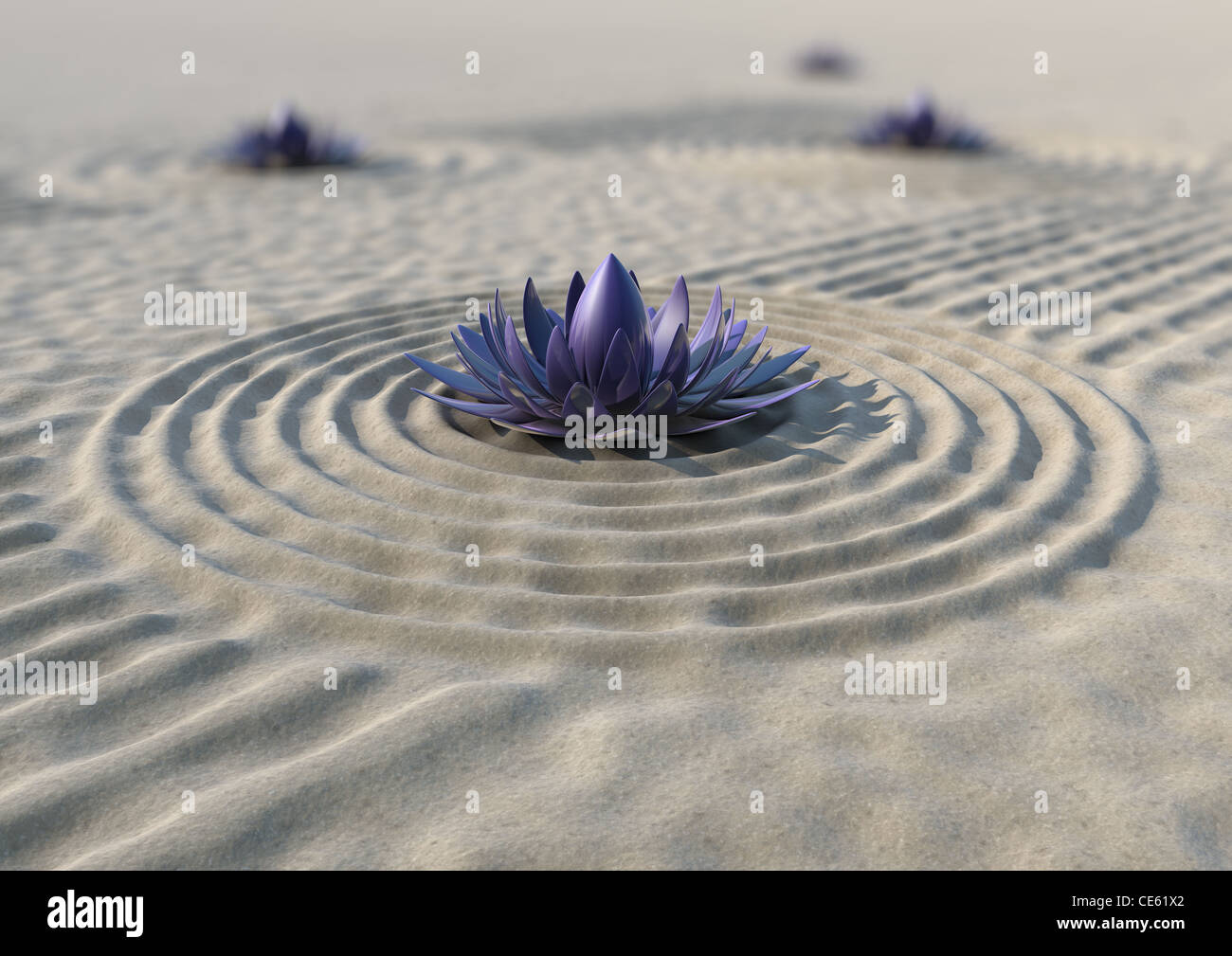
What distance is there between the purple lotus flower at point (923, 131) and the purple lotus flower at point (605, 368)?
21.2 ft

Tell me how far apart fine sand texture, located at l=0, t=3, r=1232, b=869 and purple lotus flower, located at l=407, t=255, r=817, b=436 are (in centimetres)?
13

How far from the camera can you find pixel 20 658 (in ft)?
9.13

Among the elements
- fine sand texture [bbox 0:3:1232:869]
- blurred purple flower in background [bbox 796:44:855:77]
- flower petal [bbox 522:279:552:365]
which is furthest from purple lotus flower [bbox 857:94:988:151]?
blurred purple flower in background [bbox 796:44:855:77]

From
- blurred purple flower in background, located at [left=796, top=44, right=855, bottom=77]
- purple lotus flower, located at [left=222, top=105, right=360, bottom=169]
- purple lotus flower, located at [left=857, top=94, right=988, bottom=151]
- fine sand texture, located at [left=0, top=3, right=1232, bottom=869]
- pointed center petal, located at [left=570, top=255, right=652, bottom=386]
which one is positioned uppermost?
blurred purple flower in background, located at [left=796, top=44, right=855, bottom=77]

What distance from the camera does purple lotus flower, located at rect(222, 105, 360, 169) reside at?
8992 millimetres

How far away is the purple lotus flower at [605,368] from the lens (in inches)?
145

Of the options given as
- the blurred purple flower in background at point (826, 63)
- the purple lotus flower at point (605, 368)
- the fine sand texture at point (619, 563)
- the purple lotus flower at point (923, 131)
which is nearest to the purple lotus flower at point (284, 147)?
the fine sand texture at point (619, 563)

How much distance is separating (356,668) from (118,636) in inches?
25.1

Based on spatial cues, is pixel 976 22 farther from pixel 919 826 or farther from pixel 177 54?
pixel 919 826

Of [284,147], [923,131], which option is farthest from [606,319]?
[923,131]

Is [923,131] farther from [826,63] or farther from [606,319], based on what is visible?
[826,63]

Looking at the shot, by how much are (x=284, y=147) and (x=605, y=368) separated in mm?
6490

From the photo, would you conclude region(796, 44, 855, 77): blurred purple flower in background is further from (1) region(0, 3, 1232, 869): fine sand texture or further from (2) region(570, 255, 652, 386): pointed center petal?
(2) region(570, 255, 652, 386): pointed center petal

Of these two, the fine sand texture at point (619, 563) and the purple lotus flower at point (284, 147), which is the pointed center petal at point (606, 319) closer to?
the fine sand texture at point (619, 563)
